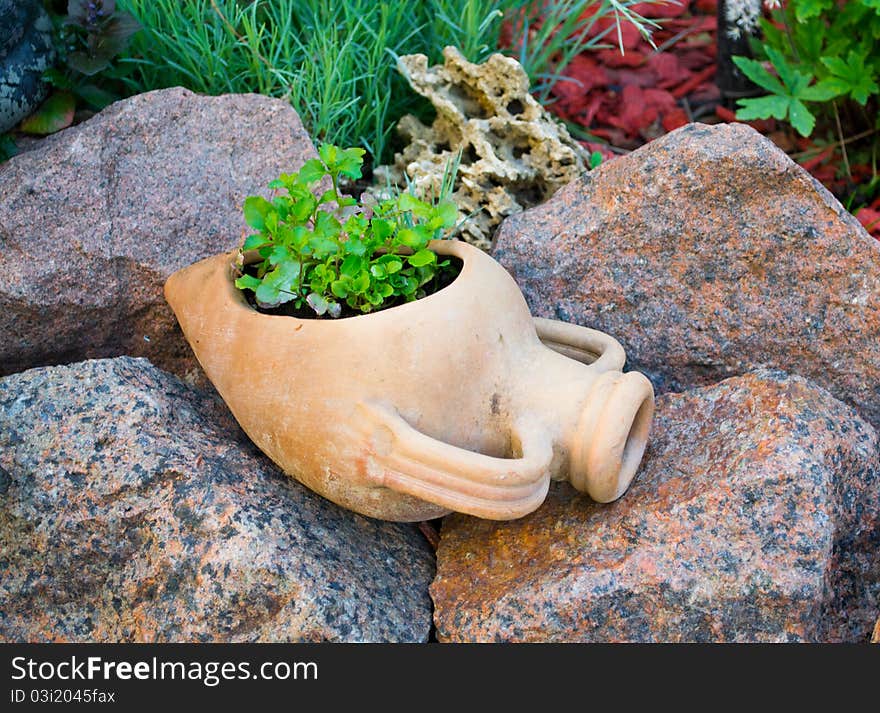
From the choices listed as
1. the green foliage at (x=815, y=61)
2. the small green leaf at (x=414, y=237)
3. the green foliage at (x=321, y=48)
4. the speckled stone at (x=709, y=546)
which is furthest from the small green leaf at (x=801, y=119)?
the small green leaf at (x=414, y=237)

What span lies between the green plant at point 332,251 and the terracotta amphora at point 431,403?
8 centimetres

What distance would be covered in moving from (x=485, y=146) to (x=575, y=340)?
2.69 ft

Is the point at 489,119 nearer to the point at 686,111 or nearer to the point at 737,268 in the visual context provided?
the point at 737,268

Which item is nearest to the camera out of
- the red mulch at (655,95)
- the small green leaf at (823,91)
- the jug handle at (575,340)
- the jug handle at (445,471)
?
the jug handle at (445,471)

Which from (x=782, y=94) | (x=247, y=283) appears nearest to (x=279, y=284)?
(x=247, y=283)

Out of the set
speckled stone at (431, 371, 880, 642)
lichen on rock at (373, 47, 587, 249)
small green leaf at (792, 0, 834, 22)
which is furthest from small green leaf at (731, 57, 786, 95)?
speckled stone at (431, 371, 880, 642)

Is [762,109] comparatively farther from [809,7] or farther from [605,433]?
[605,433]

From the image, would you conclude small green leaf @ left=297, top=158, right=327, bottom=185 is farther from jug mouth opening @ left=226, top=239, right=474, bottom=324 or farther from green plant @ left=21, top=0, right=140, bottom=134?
green plant @ left=21, top=0, right=140, bottom=134

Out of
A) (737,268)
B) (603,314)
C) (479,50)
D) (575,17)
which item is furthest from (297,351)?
(575,17)

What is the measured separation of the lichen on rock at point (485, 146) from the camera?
8.70 ft

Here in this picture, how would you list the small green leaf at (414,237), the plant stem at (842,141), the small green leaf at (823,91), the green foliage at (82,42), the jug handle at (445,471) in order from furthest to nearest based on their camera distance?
the plant stem at (842,141), the small green leaf at (823,91), the green foliage at (82,42), the small green leaf at (414,237), the jug handle at (445,471)

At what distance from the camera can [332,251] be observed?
5.99ft

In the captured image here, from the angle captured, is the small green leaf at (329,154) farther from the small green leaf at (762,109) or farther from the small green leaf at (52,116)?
the small green leaf at (762,109)

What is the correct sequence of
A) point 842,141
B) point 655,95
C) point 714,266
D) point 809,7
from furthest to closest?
1. point 655,95
2. point 842,141
3. point 809,7
4. point 714,266
